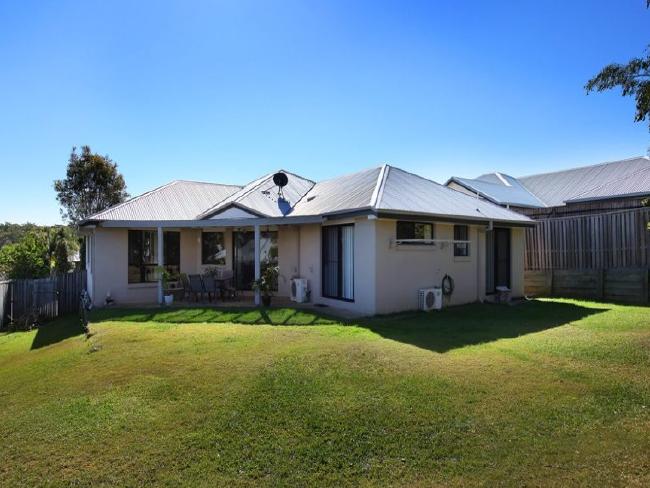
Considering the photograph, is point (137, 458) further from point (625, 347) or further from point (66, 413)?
point (625, 347)

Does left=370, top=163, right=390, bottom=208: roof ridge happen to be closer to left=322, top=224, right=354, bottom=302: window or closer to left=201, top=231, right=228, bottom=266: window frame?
left=322, top=224, right=354, bottom=302: window

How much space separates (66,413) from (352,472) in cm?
375

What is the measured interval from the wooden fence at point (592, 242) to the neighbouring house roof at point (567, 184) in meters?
5.03

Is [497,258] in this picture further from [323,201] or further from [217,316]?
[217,316]

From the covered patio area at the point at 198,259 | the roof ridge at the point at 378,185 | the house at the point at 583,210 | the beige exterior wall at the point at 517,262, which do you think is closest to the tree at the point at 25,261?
the covered patio area at the point at 198,259

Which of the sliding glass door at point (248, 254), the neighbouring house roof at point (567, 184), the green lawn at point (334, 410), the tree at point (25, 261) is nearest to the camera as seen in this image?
the green lawn at point (334, 410)

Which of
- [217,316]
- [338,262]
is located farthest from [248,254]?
[217,316]

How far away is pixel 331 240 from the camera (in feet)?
43.0

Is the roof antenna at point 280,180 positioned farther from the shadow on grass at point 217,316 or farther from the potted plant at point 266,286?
the shadow on grass at point 217,316

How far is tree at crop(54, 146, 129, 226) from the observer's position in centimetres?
3048

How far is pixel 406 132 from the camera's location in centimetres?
1691

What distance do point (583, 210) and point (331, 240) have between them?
45.4 feet

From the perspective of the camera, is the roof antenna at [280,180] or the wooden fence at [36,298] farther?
the roof antenna at [280,180]

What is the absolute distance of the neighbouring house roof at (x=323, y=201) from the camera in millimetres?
12159
